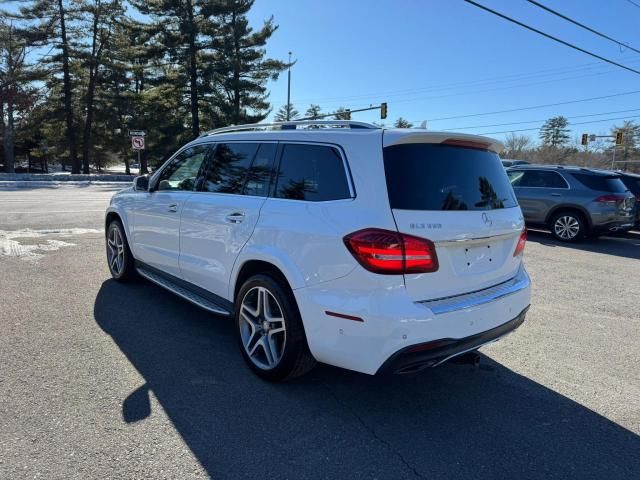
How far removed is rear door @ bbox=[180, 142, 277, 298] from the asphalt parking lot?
66 centimetres

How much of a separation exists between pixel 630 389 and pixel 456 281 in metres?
1.92

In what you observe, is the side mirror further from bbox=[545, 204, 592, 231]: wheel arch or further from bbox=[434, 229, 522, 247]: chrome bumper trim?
bbox=[545, 204, 592, 231]: wheel arch

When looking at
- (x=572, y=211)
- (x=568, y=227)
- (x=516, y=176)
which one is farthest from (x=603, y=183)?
(x=516, y=176)

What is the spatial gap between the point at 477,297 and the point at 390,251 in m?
0.81

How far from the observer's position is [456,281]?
2.92m

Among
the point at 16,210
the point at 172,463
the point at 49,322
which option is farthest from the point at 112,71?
the point at 172,463

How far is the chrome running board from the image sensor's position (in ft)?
13.1

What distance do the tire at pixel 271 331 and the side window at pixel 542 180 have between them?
33.1 feet

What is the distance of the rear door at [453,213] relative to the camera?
2.79 m

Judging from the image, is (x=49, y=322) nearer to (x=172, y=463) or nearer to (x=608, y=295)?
(x=172, y=463)

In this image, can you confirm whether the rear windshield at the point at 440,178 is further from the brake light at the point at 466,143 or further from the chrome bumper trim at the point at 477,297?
the chrome bumper trim at the point at 477,297

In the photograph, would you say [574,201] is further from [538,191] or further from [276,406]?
[276,406]

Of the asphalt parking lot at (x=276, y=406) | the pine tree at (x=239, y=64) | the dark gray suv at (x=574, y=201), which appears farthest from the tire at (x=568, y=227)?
the pine tree at (x=239, y=64)

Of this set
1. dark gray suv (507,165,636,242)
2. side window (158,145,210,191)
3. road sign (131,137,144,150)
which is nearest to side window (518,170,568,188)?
dark gray suv (507,165,636,242)
